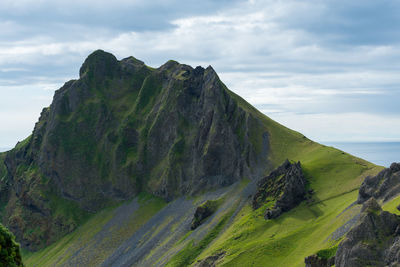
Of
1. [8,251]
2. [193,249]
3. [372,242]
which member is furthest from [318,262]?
[193,249]

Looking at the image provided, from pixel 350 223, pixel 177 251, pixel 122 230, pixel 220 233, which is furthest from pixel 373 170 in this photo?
pixel 122 230

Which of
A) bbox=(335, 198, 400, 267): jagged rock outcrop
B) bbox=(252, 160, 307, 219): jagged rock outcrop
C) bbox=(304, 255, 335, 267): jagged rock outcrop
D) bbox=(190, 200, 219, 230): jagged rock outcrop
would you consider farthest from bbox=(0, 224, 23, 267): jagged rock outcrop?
bbox=(190, 200, 219, 230): jagged rock outcrop

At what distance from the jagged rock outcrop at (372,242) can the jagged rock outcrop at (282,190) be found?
190 ft

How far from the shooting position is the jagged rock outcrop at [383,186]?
91250mm

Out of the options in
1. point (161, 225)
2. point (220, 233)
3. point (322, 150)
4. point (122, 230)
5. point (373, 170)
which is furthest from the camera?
point (122, 230)

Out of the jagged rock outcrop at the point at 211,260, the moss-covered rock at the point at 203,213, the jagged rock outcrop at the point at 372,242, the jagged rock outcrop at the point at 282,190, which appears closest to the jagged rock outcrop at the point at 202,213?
the moss-covered rock at the point at 203,213

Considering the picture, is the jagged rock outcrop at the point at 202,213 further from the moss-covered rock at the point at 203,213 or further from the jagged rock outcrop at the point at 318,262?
the jagged rock outcrop at the point at 318,262

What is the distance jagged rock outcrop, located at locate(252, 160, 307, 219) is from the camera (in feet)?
423

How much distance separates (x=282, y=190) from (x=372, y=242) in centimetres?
6902

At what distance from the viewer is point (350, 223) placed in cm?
8812

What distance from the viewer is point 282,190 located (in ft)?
448

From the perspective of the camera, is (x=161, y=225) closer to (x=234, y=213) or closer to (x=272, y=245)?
(x=234, y=213)

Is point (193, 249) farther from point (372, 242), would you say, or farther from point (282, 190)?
point (372, 242)

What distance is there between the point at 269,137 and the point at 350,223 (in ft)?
334
